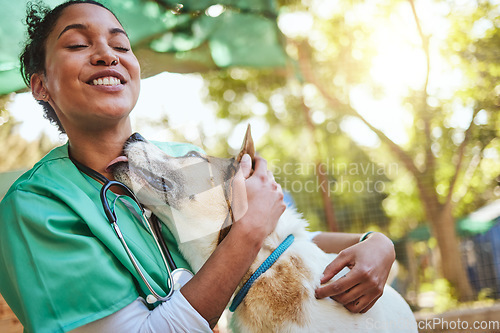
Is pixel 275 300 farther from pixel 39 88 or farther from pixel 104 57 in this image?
Answer: pixel 39 88

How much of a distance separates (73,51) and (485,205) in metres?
7.67

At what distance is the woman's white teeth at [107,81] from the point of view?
120cm

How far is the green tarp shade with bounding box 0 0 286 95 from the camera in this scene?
59.7 inches

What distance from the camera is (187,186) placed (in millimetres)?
1540

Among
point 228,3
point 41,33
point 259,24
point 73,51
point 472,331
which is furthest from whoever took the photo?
point 472,331

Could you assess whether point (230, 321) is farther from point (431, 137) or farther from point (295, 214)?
point (431, 137)

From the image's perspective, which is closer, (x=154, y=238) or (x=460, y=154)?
(x=154, y=238)

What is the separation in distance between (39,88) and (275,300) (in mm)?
1193

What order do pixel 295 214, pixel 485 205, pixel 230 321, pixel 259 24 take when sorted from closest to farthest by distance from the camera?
pixel 230 321
pixel 295 214
pixel 259 24
pixel 485 205

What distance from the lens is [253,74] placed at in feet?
20.1

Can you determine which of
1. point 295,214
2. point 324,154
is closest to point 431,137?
point 324,154

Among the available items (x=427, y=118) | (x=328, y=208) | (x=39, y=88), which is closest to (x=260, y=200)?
(x=39, y=88)

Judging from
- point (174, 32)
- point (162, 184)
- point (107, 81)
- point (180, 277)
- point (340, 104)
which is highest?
point (174, 32)

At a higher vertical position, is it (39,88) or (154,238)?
(39,88)
